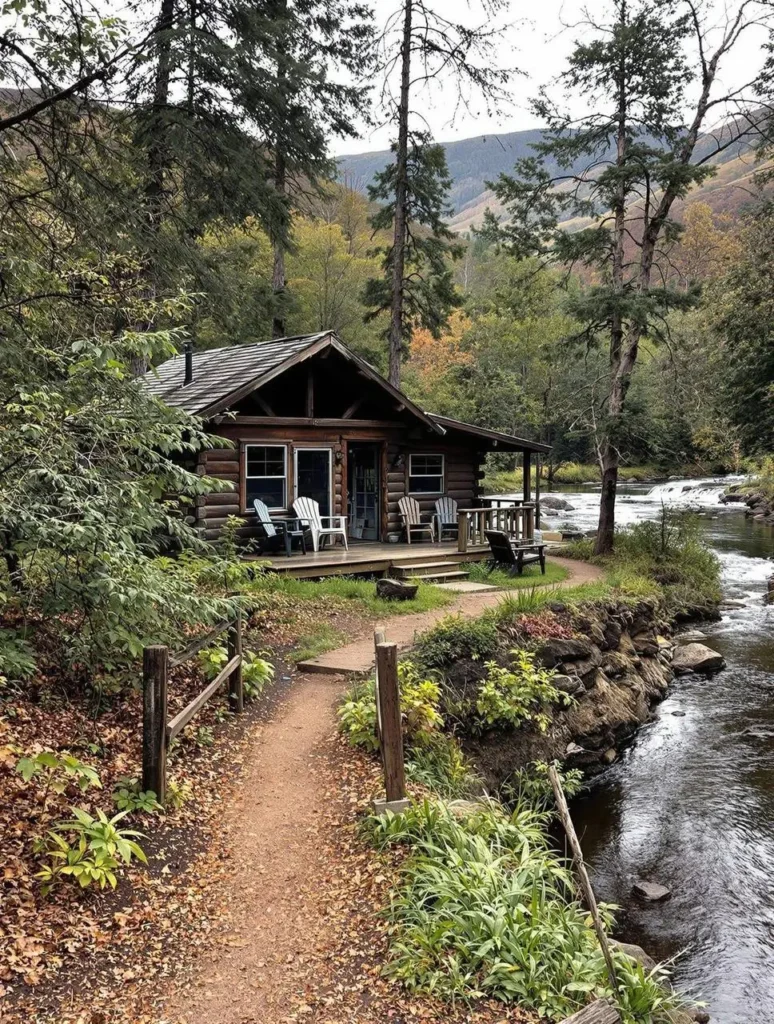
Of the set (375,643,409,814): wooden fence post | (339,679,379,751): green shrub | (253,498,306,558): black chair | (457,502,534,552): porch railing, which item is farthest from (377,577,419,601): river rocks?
(375,643,409,814): wooden fence post

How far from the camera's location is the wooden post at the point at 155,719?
5066mm

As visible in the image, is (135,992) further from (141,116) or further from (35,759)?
(141,116)

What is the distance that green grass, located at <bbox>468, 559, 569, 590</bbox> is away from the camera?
1420cm

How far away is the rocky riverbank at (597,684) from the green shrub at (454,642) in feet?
1.95

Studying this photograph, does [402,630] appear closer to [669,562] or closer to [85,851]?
[85,851]

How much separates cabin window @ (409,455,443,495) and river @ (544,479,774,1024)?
7204 millimetres

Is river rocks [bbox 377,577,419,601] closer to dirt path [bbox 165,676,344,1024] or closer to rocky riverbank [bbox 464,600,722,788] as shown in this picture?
rocky riverbank [bbox 464,600,722,788]

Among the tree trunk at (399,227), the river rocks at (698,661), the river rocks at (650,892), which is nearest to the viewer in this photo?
the river rocks at (650,892)

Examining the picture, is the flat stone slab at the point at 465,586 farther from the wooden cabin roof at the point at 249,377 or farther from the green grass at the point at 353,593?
the wooden cabin roof at the point at 249,377

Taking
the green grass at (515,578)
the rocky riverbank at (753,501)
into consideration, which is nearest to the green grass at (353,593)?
the green grass at (515,578)

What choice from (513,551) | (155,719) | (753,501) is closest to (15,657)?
(155,719)

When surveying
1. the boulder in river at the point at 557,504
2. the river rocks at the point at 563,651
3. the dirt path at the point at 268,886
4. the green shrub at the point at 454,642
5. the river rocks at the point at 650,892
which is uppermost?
the boulder in river at the point at 557,504

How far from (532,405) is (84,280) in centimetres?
2628

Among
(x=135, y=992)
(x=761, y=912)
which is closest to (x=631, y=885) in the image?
(x=761, y=912)
